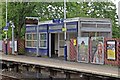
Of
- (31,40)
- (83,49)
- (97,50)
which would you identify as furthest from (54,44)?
(97,50)

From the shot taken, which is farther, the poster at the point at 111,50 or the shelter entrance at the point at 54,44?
the shelter entrance at the point at 54,44

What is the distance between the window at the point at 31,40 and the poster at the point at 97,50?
33.1 ft

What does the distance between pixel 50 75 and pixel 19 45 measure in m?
18.0

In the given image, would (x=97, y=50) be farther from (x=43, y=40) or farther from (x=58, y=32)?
(x=43, y=40)

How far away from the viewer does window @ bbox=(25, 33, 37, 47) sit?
108 feet

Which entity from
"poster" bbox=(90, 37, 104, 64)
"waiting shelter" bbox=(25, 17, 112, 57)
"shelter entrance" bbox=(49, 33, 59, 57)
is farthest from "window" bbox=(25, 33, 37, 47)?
"poster" bbox=(90, 37, 104, 64)

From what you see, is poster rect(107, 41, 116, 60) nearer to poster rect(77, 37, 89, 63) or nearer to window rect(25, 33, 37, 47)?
poster rect(77, 37, 89, 63)

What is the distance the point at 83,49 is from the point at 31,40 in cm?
1002

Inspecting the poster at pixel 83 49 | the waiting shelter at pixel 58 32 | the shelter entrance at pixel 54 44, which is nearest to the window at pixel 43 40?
the waiting shelter at pixel 58 32

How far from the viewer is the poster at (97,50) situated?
22.6 m

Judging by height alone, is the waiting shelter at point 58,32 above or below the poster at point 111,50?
above

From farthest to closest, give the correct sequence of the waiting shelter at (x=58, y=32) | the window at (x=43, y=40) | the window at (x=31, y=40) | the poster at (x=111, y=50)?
the window at (x=31, y=40)
the window at (x=43, y=40)
the waiting shelter at (x=58, y=32)
the poster at (x=111, y=50)

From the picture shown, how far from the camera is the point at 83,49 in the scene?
2467 centimetres

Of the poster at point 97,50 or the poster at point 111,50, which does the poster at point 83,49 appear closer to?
the poster at point 97,50
